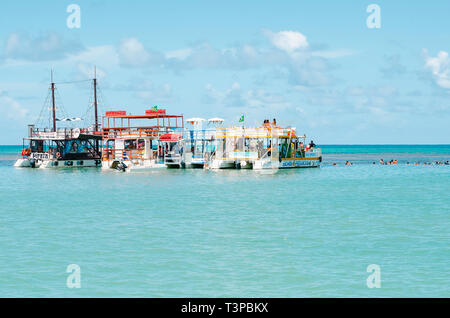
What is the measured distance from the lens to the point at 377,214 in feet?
105

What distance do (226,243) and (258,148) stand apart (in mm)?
49593

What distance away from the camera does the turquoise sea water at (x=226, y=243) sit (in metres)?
17.4

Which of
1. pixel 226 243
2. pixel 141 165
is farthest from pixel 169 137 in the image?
pixel 226 243

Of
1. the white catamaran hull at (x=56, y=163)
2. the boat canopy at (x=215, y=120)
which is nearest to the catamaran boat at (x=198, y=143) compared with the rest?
the boat canopy at (x=215, y=120)

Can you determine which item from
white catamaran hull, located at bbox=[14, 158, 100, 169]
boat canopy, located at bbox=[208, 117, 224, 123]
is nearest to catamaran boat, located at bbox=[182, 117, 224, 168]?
boat canopy, located at bbox=[208, 117, 224, 123]

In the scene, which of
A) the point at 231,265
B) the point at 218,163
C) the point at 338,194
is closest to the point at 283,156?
the point at 218,163

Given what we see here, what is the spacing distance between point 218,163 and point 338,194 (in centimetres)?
3000

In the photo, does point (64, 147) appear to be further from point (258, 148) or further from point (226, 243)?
point (226, 243)

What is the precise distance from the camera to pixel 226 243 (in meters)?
23.2

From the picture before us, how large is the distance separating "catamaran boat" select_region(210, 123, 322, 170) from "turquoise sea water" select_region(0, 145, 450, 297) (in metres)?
25.9

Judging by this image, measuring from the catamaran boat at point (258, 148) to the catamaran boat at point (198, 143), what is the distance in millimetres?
1221

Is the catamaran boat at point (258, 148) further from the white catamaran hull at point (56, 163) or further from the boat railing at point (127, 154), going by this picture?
the white catamaran hull at point (56, 163)
